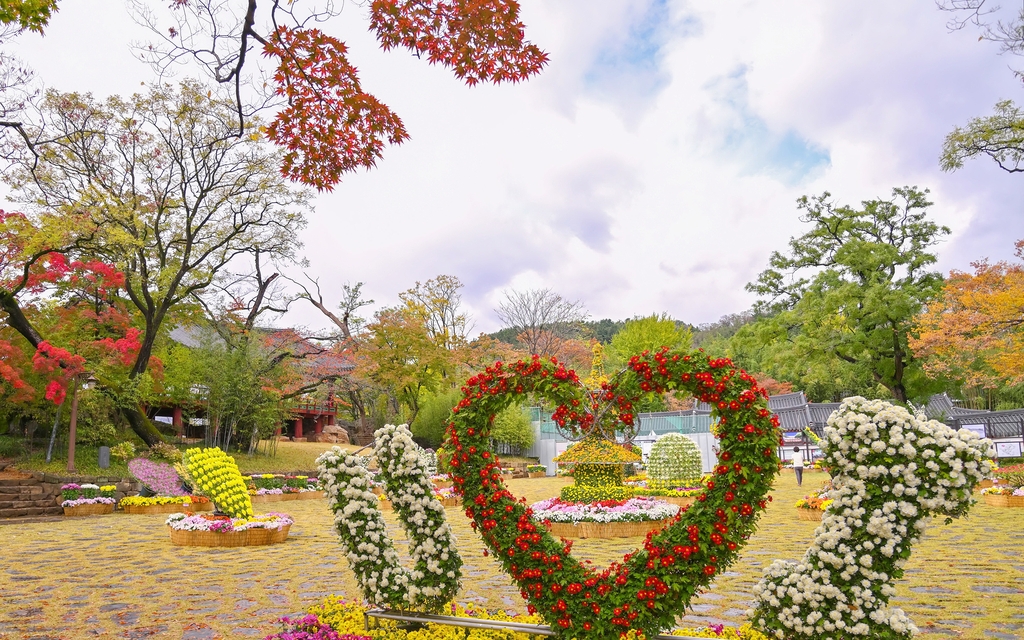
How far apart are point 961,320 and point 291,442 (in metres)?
25.6

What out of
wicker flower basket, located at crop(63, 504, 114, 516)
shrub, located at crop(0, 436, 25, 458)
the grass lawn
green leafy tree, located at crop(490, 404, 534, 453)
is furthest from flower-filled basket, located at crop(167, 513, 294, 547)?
green leafy tree, located at crop(490, 404, 534, 453)

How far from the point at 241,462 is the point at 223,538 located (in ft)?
44.6

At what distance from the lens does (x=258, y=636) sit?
4.82 metres

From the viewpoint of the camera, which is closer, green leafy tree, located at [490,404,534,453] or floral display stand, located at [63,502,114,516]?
floral display stand, located at [63,502,114,516]

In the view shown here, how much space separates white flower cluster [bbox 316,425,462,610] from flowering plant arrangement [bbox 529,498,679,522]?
5.90 meters

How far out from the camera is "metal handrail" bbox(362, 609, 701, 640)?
4.18 metres

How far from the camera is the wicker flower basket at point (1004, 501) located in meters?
12.1

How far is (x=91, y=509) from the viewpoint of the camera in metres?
14.9

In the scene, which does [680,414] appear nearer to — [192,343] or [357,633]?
[192,343]

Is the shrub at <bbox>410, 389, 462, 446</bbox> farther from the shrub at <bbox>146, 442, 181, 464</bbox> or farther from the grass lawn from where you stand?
the shrub at <bbox>146, 442, 181, 464</bbox>

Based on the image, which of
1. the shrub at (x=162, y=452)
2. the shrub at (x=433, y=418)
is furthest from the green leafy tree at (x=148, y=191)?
the shrub at (x=433, y=418)

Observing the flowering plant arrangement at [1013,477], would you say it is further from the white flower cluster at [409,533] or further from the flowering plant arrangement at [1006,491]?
the white flower cluster at [409,533]

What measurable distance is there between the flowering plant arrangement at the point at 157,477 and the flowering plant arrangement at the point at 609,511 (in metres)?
10.4

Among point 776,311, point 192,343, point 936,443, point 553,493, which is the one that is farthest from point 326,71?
point 192,343
